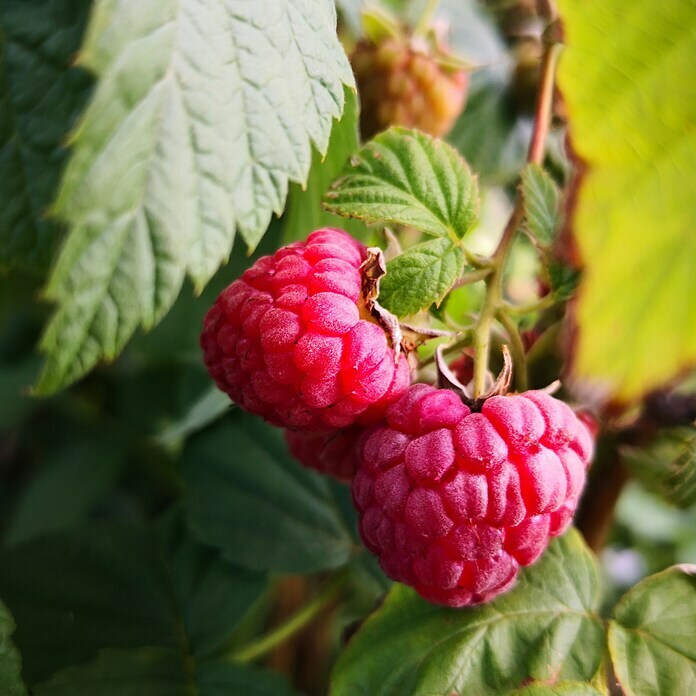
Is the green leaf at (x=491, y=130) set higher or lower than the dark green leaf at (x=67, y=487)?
higher

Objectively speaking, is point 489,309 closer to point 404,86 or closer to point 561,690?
point 561,690

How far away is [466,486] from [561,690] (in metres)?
0.17

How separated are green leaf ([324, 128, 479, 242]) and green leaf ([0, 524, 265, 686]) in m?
0.53

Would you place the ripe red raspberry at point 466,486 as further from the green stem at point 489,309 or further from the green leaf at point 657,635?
the green leaf at point 657,635

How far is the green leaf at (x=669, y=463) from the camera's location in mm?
577

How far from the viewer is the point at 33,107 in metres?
0.53

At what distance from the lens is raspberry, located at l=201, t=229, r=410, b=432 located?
48cm

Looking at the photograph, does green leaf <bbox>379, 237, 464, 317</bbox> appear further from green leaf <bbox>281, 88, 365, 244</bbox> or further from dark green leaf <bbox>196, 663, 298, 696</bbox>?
dark green leaf <bbox>196, 663, 298, 696</bbox>

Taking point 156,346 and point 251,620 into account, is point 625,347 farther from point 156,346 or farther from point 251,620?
point 251,620

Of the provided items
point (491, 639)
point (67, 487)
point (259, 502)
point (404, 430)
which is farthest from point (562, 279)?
point (67, 487)

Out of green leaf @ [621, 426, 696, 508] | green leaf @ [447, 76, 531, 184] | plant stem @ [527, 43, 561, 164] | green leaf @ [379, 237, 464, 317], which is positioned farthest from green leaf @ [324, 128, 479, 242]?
green leaf @ [447, 76, 531, 184]

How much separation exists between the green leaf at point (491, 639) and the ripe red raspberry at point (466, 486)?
72mm

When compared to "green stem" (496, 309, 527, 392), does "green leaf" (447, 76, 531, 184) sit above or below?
below

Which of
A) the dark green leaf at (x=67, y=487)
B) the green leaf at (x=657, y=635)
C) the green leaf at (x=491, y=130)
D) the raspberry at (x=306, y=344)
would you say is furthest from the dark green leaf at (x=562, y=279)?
the dark green leaf at (x=67, y=487)
